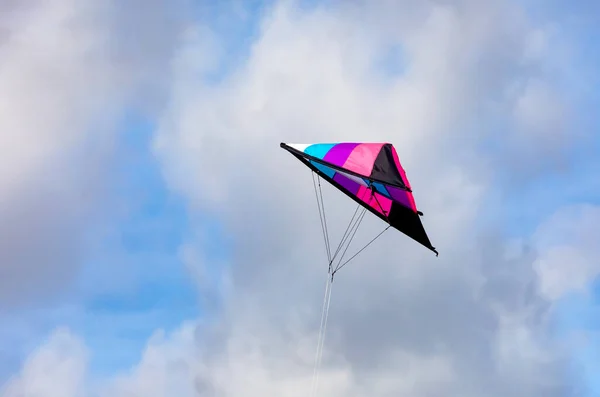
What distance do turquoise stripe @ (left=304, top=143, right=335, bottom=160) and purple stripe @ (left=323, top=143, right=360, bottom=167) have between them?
0.25 meters

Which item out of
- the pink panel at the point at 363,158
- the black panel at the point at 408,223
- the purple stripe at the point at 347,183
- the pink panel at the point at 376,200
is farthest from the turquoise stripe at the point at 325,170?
the black panel at the point at 408,223

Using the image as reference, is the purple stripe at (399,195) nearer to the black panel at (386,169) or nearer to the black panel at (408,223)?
the black panel at (408,223)

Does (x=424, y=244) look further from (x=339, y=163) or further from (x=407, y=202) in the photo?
(x=339, y=163)

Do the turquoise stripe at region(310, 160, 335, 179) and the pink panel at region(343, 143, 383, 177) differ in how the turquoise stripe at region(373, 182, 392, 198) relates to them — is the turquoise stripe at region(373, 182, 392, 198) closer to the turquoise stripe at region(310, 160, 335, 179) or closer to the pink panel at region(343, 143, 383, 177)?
the pink panel at region(343, 143, 383, 177)

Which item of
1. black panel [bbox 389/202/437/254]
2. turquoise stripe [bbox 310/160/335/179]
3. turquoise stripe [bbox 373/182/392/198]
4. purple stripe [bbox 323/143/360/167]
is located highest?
turquoise stripe [bbox 310/160/335/179]

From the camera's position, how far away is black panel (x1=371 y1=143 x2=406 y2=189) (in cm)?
4041


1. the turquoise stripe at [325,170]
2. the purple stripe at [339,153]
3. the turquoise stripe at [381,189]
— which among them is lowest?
the turquoise stripe at [381,189]

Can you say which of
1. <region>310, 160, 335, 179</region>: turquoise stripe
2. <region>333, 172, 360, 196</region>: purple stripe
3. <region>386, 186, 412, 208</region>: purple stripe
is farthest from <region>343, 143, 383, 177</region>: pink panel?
<region>333, 172, 360, 196</region>: purple stripe

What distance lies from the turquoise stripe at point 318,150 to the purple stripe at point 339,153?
25cm

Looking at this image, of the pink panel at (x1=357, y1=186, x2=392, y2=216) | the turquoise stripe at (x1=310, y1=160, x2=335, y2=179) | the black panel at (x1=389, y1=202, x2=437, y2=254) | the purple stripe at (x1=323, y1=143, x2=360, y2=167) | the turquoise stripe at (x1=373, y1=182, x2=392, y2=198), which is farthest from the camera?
the pink panel at (x1=357, y1=186, x2=392, y2=216)

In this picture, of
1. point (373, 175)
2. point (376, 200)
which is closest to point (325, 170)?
point (376, 200)

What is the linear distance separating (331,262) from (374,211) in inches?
321

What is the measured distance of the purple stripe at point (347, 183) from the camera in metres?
48.2

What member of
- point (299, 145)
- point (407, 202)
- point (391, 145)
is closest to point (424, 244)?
point (407, 202)
